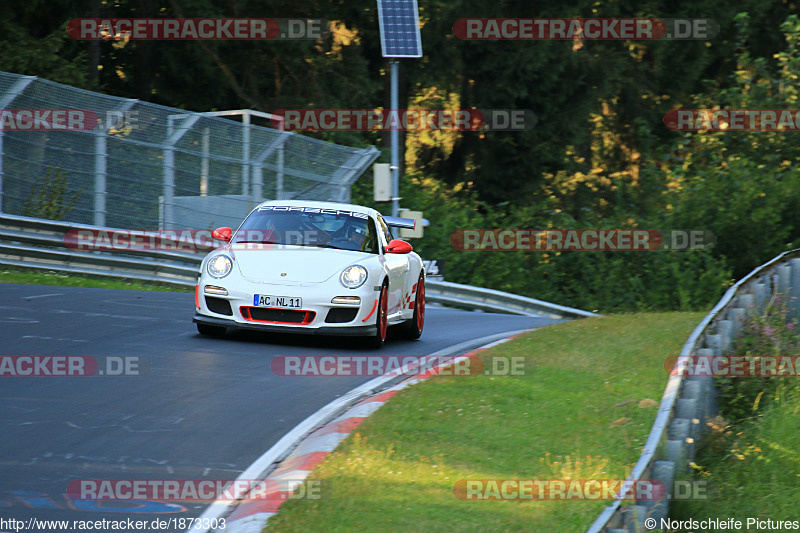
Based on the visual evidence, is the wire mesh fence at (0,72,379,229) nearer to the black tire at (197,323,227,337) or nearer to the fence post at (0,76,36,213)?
the fence post at (0,76,36,213)

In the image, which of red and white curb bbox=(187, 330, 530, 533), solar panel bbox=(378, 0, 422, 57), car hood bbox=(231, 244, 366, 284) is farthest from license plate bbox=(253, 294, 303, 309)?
solar panel bbox=(378, 0, 422, 57)

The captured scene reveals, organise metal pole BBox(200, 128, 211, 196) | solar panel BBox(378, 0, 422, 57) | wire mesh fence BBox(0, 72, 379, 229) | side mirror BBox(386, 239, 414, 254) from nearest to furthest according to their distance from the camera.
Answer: side mirror BBox(386, 239, 414, 254) → wire mesh fence BBox(0, 72, 379, 229) → metal pole BBox(200, 128, 211, 196) → solar panel BBox(378, 0, 422, 57)

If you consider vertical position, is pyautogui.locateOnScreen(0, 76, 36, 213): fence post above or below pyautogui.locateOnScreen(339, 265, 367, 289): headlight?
above

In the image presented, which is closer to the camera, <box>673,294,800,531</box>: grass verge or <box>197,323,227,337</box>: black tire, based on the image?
<box>673,294,800,531</box>: grass verge

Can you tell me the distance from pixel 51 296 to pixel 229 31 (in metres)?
18.3

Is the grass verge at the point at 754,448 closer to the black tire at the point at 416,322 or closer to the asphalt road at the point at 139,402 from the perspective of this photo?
the asphalt road at the point at 139,402

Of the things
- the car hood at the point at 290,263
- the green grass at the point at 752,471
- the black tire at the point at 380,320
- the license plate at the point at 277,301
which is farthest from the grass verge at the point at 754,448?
the license plate at the point at 277,301

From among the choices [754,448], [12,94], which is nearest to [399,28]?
[12,94]

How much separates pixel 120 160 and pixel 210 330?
8.49 meters

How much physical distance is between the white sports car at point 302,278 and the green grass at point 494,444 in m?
1.38

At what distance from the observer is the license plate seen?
412 inches

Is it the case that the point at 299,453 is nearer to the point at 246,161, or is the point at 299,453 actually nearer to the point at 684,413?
the point at 684,413

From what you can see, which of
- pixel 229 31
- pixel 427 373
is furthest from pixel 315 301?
pixel 229 31

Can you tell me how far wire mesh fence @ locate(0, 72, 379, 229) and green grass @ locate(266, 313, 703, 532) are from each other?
10.0 metres
